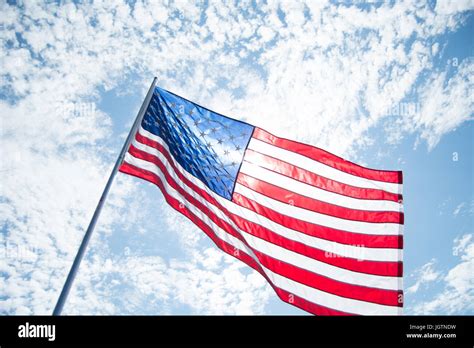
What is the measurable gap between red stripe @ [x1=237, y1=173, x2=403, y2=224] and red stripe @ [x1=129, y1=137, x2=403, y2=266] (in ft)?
1.37

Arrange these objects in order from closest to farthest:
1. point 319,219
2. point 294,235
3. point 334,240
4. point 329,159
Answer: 1. point 334,240
2. point 294,235
3. point 319,219
4. point 329,159

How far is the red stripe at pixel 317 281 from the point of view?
6.39 m

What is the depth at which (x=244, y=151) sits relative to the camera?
789cm

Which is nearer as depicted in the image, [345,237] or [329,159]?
[345,237]

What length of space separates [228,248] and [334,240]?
2486 mm

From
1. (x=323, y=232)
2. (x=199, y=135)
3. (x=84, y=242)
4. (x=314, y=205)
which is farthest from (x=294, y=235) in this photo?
(x=84, y=242)

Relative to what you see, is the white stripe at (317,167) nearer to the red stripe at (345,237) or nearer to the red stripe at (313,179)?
the red stripe at (313,179)

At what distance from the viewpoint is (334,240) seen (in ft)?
23.0

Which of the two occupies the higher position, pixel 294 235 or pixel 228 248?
pixel 294 235

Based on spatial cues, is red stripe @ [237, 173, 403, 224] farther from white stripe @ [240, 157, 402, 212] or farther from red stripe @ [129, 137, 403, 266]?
red stripe @ [129, 137, 403, 266]

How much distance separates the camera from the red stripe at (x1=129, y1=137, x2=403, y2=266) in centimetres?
664

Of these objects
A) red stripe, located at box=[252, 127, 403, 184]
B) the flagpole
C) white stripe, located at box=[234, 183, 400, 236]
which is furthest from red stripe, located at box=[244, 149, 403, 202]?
the flagpole

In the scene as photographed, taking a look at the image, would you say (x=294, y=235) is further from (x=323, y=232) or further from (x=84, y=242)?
(x=84, y=242)
